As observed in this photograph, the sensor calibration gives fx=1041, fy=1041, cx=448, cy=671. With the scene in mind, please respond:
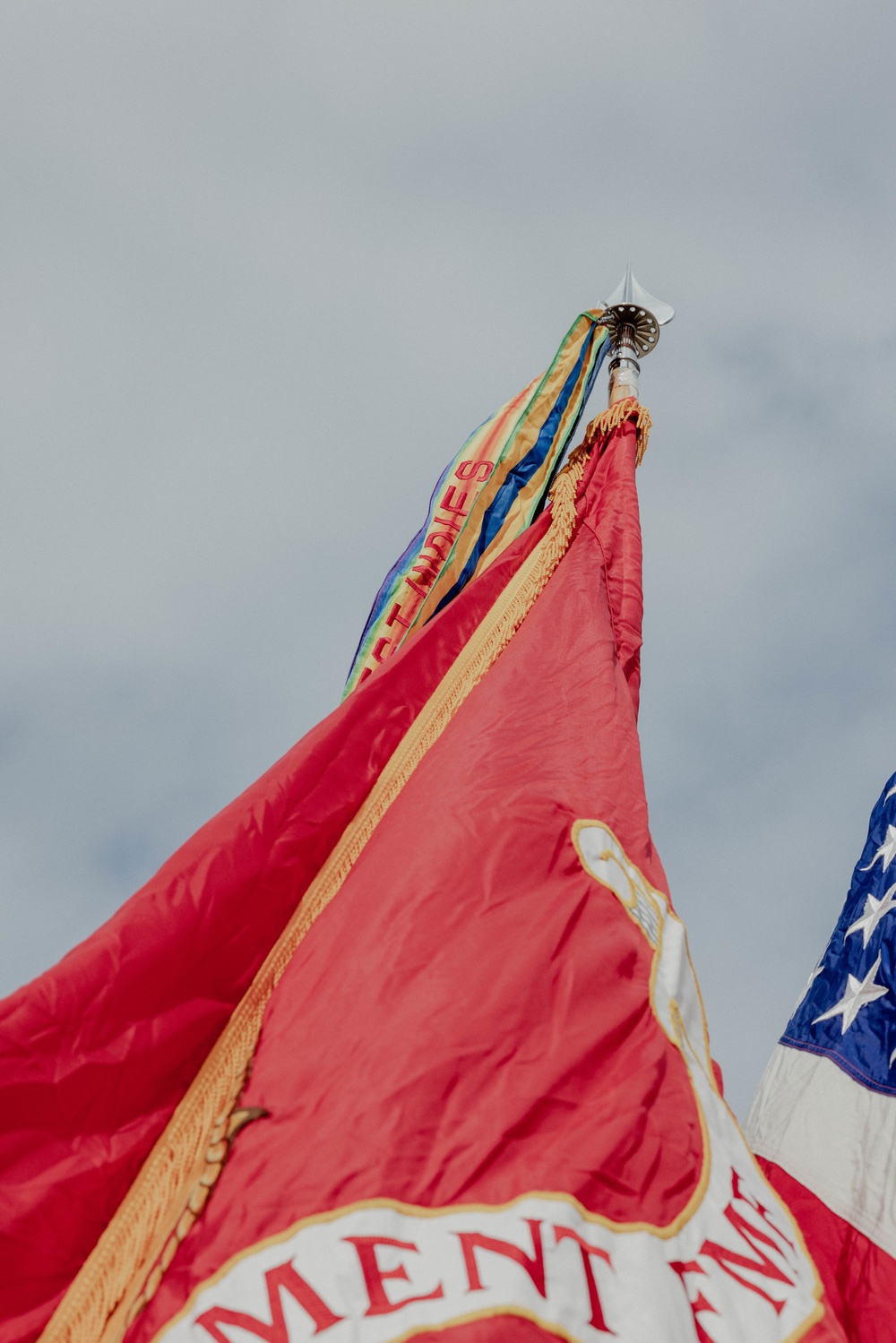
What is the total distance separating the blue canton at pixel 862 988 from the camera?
11.4 feet

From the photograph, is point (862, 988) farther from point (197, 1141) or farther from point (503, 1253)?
point (197, 1141)

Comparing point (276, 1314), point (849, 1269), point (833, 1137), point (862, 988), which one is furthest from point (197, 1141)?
point (862, 988)

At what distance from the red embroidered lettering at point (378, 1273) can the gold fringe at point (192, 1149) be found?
34cm

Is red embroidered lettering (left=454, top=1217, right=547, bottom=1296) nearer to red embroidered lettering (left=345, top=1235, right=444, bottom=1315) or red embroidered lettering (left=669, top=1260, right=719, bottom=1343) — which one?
red embroidered lettering (left=345, top=1235, right=444, bottom=1315)

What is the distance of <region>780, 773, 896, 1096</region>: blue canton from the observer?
3.48 metres

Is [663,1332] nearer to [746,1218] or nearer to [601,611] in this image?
[746,1218]

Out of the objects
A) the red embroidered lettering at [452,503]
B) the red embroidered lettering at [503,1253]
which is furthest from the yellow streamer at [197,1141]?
the red embroidered lettering at [452,503]

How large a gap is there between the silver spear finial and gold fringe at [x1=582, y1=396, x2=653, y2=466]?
32 centimetres

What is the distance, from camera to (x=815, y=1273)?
202 centimetres

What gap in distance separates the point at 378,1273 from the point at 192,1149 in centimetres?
54

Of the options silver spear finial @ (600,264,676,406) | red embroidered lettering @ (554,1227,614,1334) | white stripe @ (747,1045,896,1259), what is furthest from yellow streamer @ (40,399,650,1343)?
silver spear finial @ (600,264,676,406)

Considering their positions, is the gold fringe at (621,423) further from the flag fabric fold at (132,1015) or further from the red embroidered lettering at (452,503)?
the flag fabric fold at (132,1015)

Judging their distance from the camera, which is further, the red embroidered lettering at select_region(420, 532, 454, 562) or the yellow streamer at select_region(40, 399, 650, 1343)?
the red embroidered lettering at select_region(420, 532, 454, 562)

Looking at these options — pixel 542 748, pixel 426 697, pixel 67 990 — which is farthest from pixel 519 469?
pixel 67 990
